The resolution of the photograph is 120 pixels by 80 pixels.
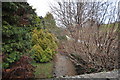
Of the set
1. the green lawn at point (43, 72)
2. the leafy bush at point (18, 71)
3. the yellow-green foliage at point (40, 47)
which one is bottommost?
the green lawn at point (43, 72)

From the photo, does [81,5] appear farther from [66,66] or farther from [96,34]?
[66,66]

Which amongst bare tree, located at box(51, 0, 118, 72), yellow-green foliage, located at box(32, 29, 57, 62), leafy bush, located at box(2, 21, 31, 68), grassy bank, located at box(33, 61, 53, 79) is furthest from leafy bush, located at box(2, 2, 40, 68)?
bare tree, located at box(51, 0, 118, 72)

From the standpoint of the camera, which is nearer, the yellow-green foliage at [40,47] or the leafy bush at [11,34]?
the leafy bush at [11,34]

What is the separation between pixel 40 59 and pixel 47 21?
3.03 m

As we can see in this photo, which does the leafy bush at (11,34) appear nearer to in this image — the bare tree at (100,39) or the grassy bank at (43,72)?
the grassy bank at (43,72)

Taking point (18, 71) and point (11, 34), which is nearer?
point (11, 34)

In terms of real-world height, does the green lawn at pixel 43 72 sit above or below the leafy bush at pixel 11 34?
below

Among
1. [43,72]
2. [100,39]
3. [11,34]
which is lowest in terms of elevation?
[43,72]

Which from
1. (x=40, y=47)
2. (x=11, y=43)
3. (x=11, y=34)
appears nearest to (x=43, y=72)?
(x=40, y=47)

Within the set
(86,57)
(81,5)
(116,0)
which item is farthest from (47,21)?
(116,0)

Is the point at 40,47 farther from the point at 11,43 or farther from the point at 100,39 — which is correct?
the point at 100,39

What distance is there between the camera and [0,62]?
1.57m

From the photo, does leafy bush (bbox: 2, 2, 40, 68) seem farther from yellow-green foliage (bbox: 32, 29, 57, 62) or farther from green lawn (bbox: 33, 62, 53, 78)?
yellow-green foliage (bbox: 32, 29, 57, 62)

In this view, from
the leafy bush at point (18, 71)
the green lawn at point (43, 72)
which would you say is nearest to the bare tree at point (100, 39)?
the green lawn at point (43, 72)
